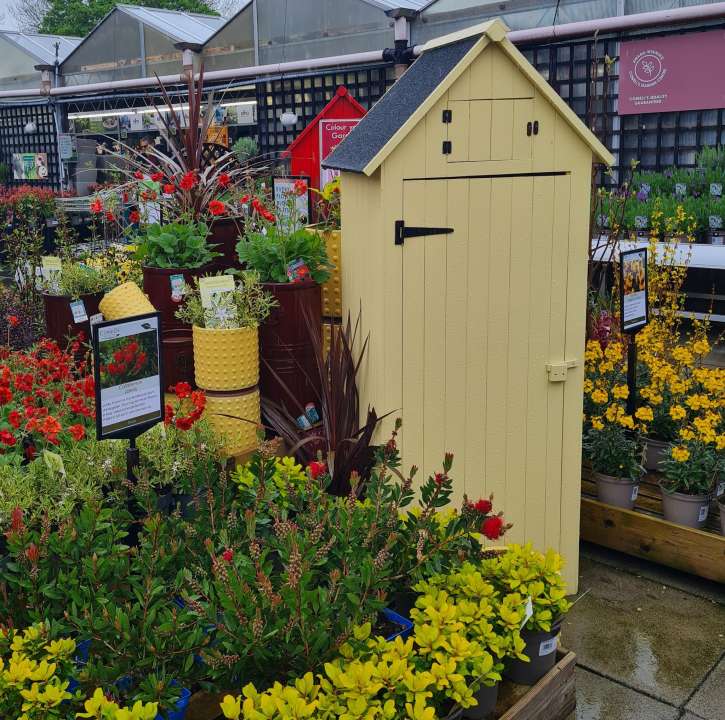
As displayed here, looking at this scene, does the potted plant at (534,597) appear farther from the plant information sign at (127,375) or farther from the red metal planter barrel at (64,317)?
the red metal planter barrel at (64,317)

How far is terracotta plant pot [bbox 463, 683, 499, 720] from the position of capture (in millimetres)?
1954

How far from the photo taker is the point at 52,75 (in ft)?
50.1

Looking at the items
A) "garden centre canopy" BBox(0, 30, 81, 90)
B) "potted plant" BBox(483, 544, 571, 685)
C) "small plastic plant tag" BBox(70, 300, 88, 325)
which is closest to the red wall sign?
"small plastic plant tag" BBox(70, 300, 88, 325)

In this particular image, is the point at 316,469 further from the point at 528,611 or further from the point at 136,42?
the point at 136,42

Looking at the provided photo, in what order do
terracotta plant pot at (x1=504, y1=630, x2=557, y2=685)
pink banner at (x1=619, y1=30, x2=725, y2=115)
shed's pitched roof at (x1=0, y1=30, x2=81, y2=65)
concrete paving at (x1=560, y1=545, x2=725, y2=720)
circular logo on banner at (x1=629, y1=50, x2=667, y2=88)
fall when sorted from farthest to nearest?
shed's pitched roof at (x1=0, y1=30, x2=81, y2=65), circular logo on banner at (x1=629, y1=50, x2=667, y2=88), pink banner at (x1=619, y1=30, x2=725, y2=115), concrete paving at (x1=560, y1=545, x2=725, y2=720), terracotta plant pot at (x1=504, y1=630, x2=557, y2=685)

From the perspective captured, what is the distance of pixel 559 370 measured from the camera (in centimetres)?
305

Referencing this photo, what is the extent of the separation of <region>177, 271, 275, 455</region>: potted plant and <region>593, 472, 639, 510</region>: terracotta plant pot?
1.52 meters

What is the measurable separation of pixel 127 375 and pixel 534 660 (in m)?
1.22

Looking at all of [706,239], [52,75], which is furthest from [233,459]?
[52,75]

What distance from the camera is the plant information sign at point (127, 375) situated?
2139 millimetres

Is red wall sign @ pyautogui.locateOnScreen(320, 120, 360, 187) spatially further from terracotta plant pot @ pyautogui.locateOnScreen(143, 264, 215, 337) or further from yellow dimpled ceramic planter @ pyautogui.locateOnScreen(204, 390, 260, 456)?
yellow dimpled ceramic planter @ pyautogui.locateOnScreen(204, 390, 260, 456)

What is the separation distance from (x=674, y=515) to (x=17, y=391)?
248cm

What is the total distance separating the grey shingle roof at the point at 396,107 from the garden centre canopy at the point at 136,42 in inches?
422

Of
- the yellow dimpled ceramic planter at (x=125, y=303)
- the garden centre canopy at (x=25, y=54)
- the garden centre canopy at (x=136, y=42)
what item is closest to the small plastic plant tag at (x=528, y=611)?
the yellow dimpled ceramic planter at (x=125, y=303)
